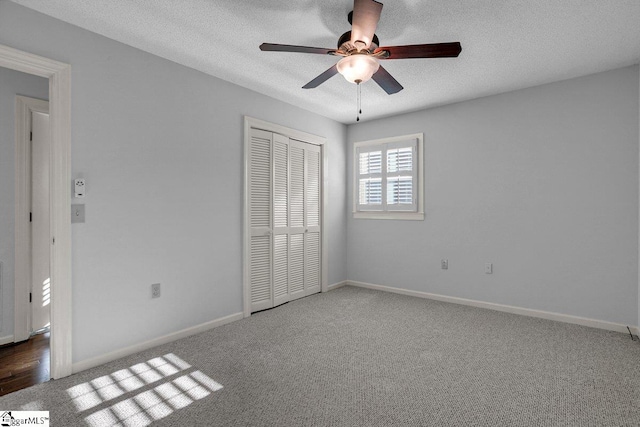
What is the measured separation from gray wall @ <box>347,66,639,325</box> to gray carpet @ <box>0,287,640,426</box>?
1.70 ft

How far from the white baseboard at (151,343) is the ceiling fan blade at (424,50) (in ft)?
9.28

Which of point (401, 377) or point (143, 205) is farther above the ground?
point (143, 205)

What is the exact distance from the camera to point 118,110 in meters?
2.64

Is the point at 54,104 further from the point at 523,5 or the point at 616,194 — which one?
the point at 616,194

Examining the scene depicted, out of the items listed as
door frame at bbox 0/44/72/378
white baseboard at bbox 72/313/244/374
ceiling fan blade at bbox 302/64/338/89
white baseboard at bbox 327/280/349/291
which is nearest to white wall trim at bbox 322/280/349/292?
white baseboard at bbox 327/280/349/291

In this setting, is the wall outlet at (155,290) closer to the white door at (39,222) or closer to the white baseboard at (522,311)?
the white door at (39,222)

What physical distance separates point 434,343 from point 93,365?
2740mm

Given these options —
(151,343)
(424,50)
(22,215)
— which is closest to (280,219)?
(151,343)

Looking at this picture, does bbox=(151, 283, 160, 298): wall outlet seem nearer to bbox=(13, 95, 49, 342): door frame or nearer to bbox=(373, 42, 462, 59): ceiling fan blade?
bbox=(13, 95, 49, 342): door frame

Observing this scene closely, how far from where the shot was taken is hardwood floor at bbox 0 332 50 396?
2270 mm

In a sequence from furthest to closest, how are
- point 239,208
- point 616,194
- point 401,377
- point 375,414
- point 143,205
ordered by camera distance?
point 239,208 → point 616,194 → point 143,205 → point 401,377 → point 375,414

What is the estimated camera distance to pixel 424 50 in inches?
81.0

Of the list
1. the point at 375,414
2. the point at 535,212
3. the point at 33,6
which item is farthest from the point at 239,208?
the point at 535,212

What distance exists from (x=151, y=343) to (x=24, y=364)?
887 mm
